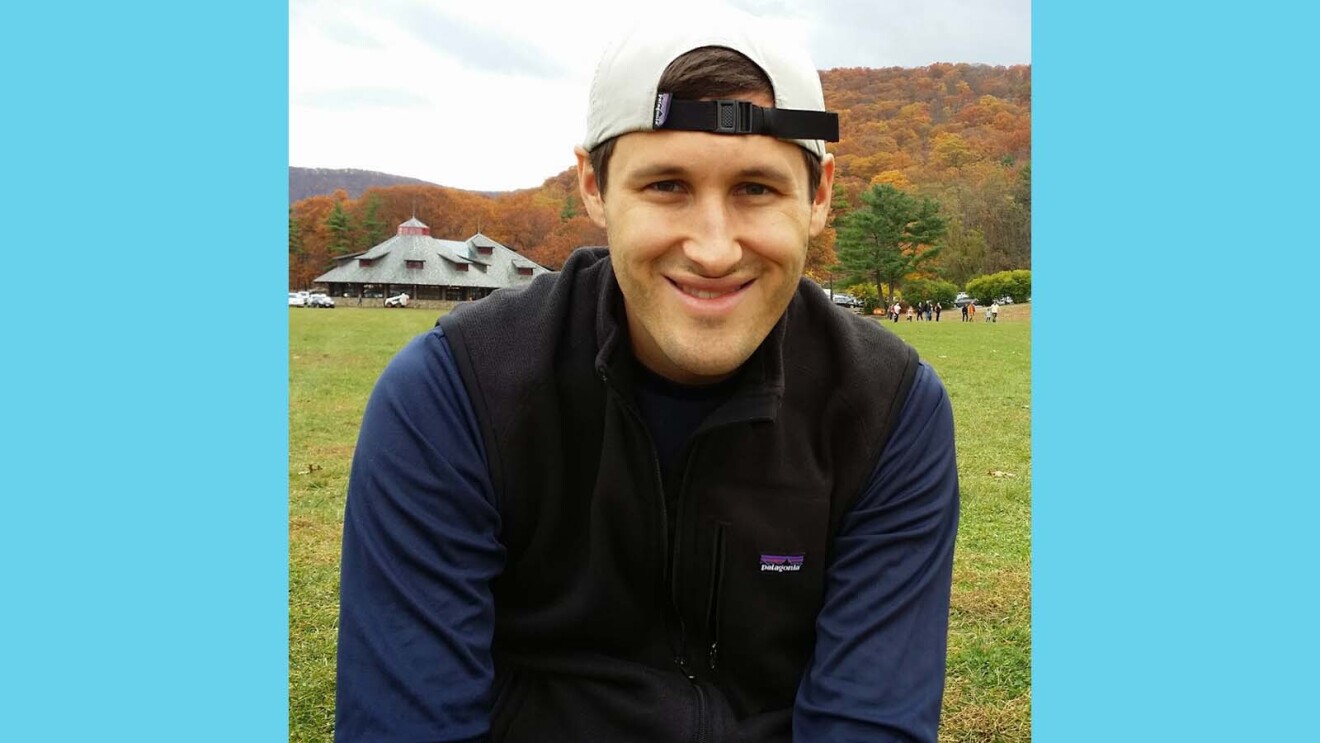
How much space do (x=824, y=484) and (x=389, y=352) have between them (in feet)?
39.4

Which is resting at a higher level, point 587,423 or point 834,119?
point 834,119

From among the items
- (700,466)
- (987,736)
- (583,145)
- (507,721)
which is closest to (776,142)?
(583,145)

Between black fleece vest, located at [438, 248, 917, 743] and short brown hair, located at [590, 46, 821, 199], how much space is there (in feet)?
1.42

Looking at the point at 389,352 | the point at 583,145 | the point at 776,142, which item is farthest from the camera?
the point at 389,352

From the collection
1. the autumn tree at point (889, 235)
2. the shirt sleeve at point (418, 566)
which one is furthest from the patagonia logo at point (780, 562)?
the autumn tree at point (889, 235)

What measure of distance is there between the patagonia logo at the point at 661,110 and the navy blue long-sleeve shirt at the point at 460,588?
59 cm

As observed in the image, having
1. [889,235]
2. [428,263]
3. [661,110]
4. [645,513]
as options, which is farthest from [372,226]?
[661,110]

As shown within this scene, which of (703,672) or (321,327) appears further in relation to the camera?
(321,327)

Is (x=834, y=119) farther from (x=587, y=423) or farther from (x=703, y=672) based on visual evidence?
(x=703, y=672)

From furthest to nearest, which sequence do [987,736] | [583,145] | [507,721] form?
1. [987,736]
2. [507,721]
3. [583,145]

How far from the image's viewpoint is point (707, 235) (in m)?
Result: 1.66

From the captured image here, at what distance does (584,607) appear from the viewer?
193 centimetres

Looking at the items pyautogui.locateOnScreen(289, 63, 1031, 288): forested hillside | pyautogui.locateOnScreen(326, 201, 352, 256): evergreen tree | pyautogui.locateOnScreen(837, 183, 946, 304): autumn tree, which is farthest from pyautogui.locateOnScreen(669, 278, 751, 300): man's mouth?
pyautogui.locateOnScreen(326, 201, 352, 256): evergreen tree

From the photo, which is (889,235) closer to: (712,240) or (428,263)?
(428,263)
